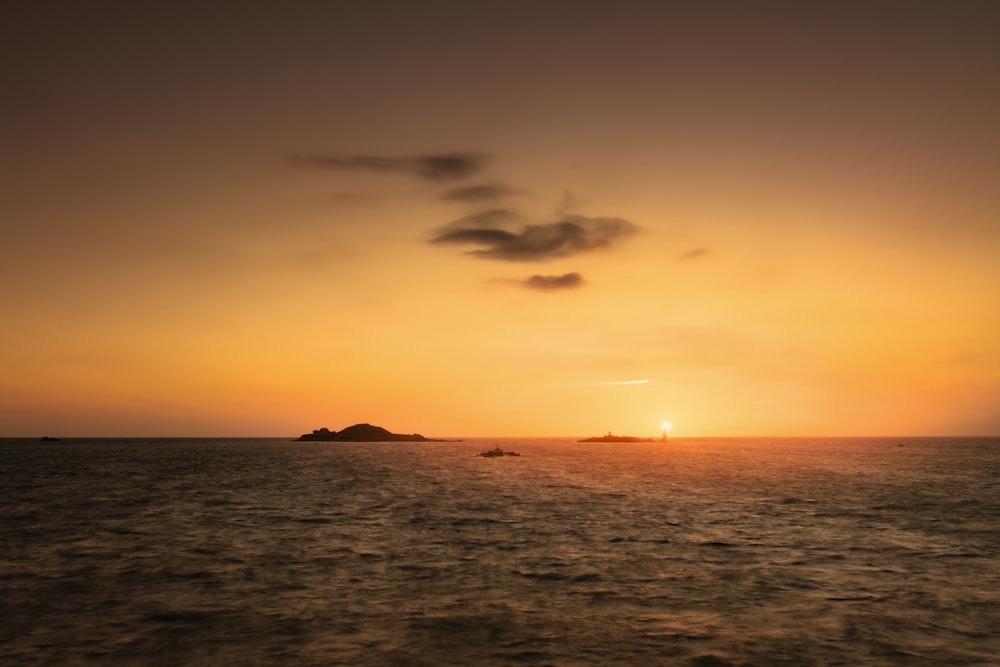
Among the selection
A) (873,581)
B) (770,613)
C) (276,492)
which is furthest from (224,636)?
(276,492)

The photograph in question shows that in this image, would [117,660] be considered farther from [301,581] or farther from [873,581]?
[873,581]

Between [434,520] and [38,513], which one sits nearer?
[434,520]

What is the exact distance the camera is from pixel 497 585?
2947 cm

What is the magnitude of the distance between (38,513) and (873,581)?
6203 cm

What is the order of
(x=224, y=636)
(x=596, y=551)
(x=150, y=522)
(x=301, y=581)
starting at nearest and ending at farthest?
(x=224, y=636) → (x=301, y=581) → (x=596, y=551) → (x=150, y=522)

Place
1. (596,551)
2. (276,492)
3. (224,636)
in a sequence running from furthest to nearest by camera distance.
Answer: (276,492) → (596,551) → (224,636)

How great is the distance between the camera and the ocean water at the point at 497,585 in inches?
816

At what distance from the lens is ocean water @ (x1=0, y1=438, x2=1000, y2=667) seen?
20.7m

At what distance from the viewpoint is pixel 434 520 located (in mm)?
52531

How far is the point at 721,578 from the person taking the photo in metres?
30.7

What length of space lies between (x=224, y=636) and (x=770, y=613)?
19390 millimetres

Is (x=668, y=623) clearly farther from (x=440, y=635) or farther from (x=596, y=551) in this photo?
(x=596, y=551)

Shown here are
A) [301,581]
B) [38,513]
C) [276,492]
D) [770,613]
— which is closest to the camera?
[770,613]

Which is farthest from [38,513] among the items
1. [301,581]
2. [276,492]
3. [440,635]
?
[440,635]
